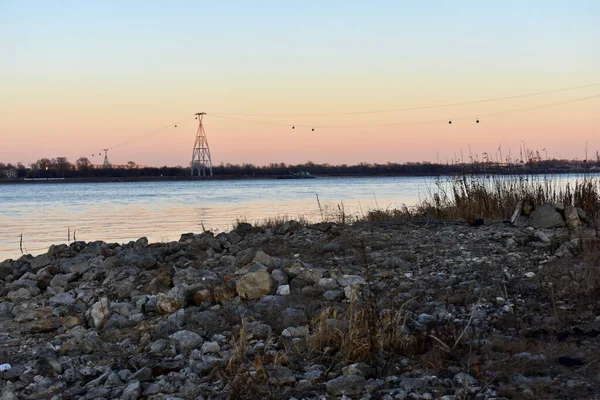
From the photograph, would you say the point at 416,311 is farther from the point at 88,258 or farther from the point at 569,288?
the point at 88,258

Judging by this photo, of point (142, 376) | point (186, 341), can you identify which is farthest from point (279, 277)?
point (142, 376)

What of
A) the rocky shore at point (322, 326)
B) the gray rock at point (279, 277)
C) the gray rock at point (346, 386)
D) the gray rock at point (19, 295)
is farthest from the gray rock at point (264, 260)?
the gray rock at point (346, 386)

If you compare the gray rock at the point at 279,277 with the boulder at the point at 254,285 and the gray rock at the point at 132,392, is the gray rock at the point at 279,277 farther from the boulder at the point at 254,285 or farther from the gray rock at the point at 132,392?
the gray rock at the point at 132,392

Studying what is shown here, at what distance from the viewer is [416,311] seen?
5344mm

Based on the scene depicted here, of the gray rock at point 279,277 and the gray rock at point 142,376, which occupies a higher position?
the gray rock at point 279,277

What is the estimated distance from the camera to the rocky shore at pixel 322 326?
3912 mm

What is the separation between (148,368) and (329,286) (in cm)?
247

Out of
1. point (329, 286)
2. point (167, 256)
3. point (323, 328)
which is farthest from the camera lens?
point (167, 256)

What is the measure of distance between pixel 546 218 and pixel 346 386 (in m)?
7.44

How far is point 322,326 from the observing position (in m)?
4.52

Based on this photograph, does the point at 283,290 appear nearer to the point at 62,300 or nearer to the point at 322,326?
the point at 322,326

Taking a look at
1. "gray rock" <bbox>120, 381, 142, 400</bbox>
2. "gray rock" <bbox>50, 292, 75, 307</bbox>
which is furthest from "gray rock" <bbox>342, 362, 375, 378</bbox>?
"gray rock" <bbox>50, 292, 75, 307</bbox>

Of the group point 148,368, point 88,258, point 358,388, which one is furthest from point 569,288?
point 88,258

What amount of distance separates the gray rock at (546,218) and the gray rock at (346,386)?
7253 mm
